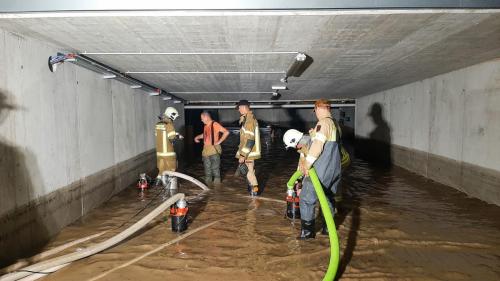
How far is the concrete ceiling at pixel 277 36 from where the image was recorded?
353 cm

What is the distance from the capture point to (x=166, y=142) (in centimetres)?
743

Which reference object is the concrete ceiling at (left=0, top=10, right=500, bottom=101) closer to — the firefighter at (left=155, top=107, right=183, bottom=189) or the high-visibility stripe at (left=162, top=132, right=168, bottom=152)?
the firefighter at (left=155, top=107, right=183, bottom=189)

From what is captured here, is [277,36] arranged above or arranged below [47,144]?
above

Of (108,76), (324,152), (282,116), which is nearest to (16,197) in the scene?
(108,76)

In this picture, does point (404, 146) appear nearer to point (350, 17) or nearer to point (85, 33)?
point (350, 17)

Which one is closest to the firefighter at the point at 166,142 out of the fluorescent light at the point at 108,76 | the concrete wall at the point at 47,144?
the concrete wall at the point at 47,144

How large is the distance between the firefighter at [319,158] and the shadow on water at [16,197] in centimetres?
343

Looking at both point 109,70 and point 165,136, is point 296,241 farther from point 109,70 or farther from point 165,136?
point 109,70

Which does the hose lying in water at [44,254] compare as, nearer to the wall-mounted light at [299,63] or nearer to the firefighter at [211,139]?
the firefighter at [211,139]

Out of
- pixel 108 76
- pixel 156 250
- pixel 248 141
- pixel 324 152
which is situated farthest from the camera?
pixel 108 76

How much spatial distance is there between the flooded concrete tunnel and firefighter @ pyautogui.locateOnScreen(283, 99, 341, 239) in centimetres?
2

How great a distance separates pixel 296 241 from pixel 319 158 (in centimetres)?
121

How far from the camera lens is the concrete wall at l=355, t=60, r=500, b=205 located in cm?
621

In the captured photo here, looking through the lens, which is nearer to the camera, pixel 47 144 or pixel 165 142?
pixel 47 144
